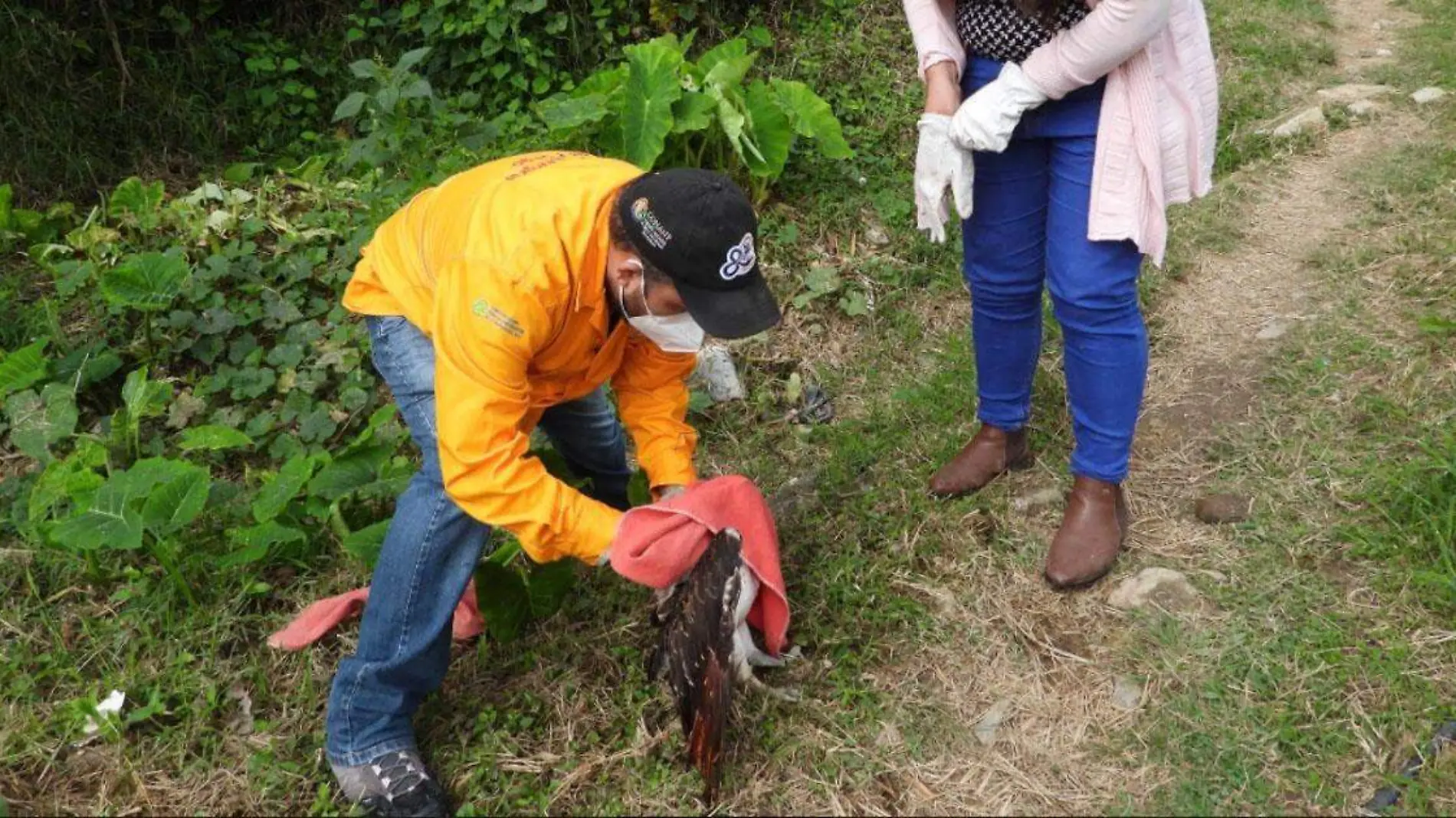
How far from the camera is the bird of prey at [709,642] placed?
6.55 ft

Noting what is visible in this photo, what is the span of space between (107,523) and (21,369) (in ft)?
3.30

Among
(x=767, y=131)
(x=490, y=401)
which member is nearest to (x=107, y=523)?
(x=490, y=401)

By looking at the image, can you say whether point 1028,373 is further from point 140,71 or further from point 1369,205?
point 140,71

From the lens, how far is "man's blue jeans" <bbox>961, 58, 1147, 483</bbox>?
223cm

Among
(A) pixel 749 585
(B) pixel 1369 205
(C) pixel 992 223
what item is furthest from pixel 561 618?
(B) pixel 1369 205

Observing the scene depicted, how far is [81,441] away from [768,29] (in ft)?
11.2

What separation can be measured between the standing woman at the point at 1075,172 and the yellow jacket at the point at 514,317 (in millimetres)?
767

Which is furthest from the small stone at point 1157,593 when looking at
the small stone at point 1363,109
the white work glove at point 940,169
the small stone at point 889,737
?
the small stone at point 1363,109

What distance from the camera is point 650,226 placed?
6.01 feet

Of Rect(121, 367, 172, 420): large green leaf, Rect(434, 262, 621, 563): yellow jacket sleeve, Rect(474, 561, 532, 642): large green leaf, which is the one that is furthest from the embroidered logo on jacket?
Rect(121, 367, 172, 420): large green leaf

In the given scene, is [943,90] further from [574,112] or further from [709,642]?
[574,112]

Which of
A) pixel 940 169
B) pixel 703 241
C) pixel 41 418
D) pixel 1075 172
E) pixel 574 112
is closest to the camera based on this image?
pixel 703 241

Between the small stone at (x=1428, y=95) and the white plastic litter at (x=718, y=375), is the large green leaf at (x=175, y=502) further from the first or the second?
the small stone at (x=1428, y=95)

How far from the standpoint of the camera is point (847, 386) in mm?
3416
